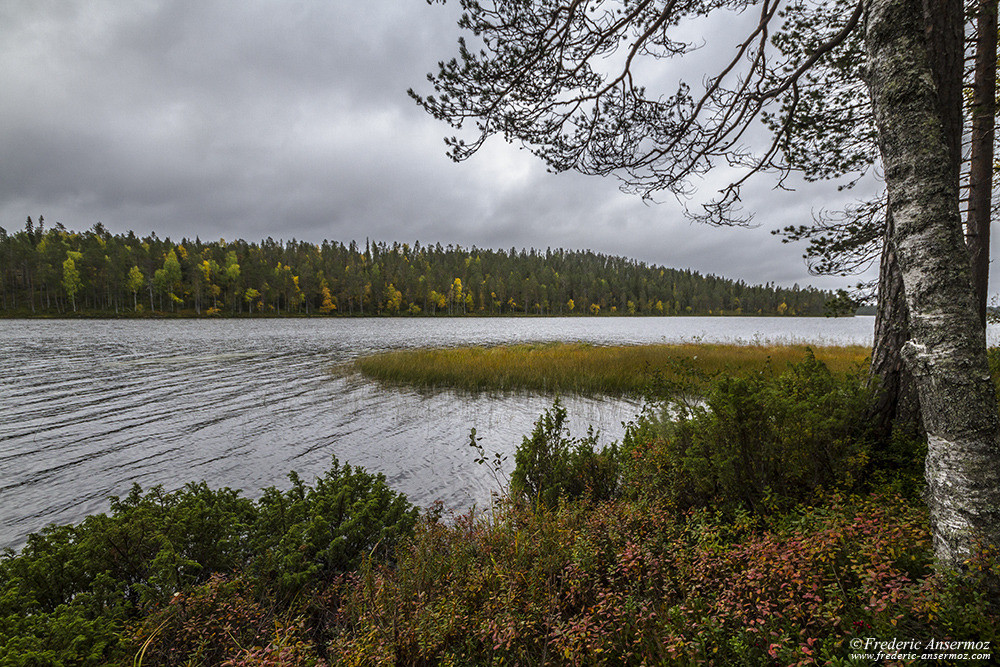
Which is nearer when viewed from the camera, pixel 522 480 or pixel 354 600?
pixel 354 600

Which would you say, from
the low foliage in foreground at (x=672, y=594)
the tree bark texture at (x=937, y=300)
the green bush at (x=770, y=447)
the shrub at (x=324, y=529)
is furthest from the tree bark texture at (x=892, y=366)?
the shrub at (x=324, y=529)

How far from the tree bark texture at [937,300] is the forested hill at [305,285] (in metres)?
102

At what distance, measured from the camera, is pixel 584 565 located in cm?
342

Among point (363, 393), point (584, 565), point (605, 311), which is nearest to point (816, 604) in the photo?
point (584, 565)

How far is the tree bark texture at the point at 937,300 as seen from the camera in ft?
7.84

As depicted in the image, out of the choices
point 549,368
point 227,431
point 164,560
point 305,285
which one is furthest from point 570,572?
point 305,285

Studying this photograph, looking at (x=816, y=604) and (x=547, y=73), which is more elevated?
(x=547, y=73)

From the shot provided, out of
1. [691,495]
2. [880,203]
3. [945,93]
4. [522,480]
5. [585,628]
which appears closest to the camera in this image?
[585,628]

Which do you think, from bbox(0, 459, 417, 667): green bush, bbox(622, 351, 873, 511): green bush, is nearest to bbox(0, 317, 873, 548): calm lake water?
bbox(0, 459, 417, 667): green bush

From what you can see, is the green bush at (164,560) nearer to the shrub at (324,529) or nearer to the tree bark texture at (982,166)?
the shrub at (324,529)

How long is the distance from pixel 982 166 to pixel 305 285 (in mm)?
103401

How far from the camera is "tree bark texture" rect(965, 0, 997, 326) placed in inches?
191

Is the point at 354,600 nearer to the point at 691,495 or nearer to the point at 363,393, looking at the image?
the point at 691,495

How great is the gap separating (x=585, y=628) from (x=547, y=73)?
591 cm
